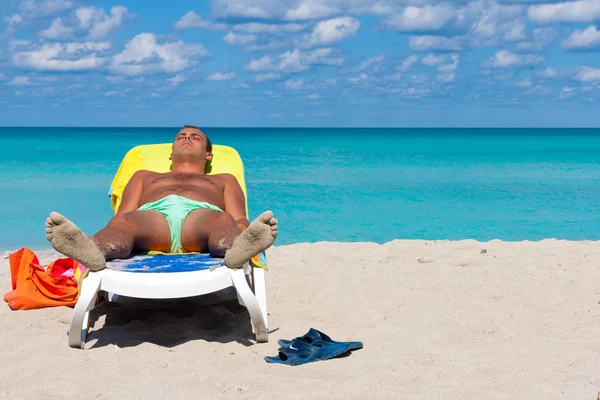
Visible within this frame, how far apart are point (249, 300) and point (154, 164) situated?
267 cm

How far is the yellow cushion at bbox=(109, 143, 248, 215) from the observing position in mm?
6668

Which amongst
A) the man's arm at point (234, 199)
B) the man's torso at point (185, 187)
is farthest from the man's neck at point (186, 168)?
the man's arm at point (234, 199)

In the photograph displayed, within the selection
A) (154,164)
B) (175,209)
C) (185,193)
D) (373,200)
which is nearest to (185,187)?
(185,193)

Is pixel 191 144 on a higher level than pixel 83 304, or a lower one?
higher

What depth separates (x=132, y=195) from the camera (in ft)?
19.7

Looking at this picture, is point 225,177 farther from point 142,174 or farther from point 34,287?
point 34,287

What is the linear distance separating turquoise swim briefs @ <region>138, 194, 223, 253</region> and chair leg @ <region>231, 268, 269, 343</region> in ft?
3.09

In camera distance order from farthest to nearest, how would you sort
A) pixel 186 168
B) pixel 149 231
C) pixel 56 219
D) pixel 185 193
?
pixel 186 168 → pixel 185 193 → pixel 149 231 → pixel 56 219

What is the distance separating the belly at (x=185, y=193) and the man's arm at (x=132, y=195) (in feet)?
0.17

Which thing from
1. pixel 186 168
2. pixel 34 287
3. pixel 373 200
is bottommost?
pixel 373 200

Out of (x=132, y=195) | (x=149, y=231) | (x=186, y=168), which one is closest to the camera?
(x=149, y=231)

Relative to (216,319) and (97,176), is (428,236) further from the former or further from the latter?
(97,176)

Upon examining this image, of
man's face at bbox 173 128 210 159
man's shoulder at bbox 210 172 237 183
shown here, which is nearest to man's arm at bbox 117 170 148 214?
man's face at bbox 173 128 210 159

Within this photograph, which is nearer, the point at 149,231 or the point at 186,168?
the point at 149,231
